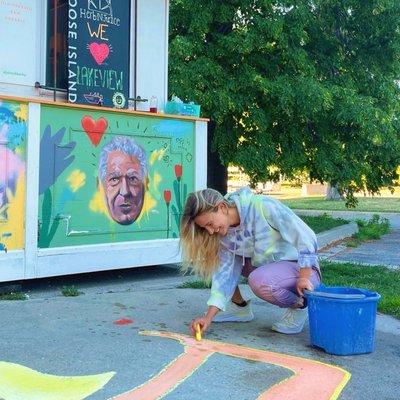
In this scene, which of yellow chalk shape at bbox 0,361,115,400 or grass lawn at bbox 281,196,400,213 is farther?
grass lawn at bbox 281,196,400,213

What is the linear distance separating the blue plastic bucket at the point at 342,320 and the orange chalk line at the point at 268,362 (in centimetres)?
22

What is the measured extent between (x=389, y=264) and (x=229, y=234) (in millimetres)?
5128

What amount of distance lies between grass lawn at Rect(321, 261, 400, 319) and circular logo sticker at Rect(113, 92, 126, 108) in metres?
3.01

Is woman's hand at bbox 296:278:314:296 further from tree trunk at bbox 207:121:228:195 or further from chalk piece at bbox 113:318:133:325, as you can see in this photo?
tree trunk at bbox 207:121:228:195

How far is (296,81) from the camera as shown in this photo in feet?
37.1

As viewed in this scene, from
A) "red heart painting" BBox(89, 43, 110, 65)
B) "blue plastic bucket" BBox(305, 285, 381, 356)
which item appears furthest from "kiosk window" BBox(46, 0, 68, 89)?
"blue plastic bucket" BBox(305, 285, 381, 356)

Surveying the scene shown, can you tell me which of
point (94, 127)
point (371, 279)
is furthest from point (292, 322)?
point (94, 127)

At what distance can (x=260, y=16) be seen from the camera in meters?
11.4

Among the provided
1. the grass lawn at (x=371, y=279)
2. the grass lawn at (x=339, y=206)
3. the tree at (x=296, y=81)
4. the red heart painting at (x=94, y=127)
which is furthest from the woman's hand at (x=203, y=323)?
the grass lawn at (x=339, y=206)

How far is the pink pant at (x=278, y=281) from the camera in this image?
14.2 feet

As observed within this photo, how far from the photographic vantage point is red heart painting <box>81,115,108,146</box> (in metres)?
6.46

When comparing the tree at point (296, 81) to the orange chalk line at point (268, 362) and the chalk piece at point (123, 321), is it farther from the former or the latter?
the orange chalk line at point (268, 362)

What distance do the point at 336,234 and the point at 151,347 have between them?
26.8 feet

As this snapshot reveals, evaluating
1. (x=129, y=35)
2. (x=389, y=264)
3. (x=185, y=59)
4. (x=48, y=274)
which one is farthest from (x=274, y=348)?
(x=185, y=59)
